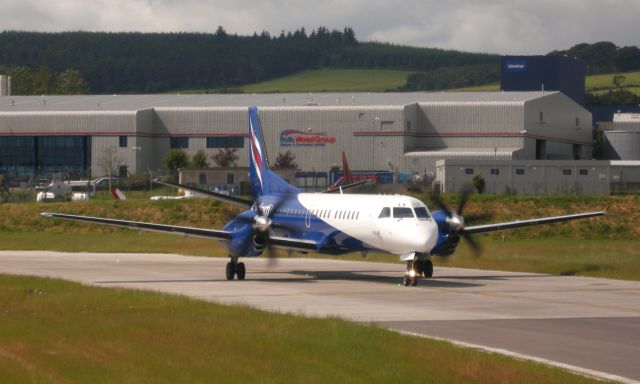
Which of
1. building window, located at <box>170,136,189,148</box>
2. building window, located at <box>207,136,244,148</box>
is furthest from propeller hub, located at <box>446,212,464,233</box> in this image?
building window, located at <box>170,136,189,148</box>

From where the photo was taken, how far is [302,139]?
10406 cm

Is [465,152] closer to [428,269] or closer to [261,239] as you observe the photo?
[428,269]

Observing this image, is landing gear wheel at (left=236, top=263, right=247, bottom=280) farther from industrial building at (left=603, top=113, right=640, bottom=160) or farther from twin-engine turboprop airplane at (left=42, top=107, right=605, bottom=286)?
industrial building at (left=603, top=113, right=640, bottom=160)

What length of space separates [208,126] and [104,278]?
70250 mm

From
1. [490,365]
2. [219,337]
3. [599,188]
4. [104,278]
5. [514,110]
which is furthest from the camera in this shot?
[514,110]

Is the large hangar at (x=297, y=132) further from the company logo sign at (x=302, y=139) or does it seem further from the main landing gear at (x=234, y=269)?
the main landing gear at (x=234, y=269)

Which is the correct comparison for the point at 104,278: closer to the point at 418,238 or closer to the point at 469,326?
the point at 418,238

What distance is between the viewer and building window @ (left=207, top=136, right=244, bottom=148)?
104688 mm

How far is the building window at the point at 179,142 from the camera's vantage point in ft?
350

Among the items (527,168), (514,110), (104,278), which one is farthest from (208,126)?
(104,278)

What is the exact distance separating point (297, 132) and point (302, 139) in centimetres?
82

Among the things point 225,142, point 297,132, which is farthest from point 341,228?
point 225,142

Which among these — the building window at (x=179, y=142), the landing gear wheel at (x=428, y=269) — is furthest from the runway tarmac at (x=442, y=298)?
the building window at (x=179, y=142)

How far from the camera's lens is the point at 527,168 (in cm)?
7838
